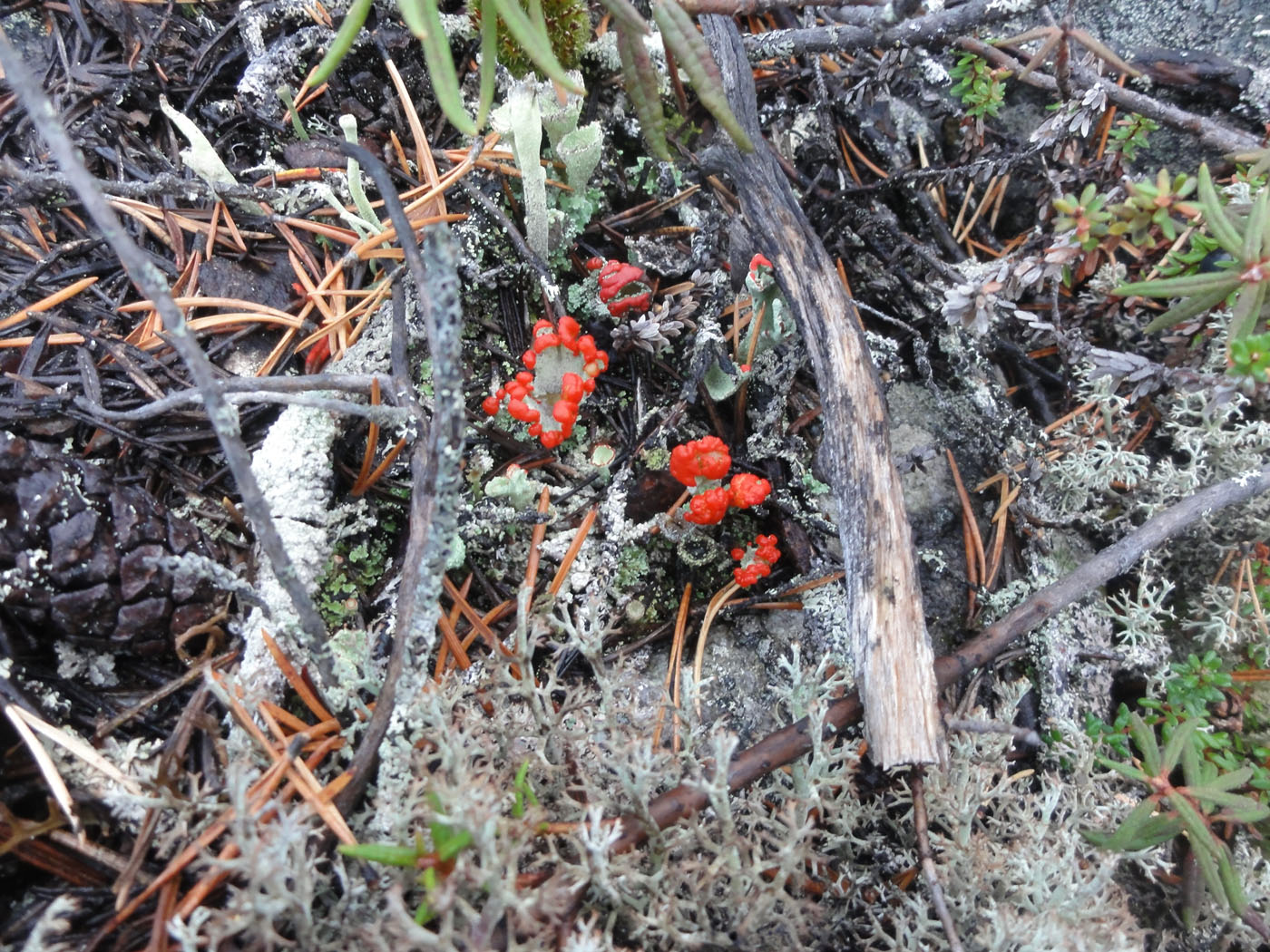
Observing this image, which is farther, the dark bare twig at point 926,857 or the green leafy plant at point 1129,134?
the green leafy plant at point 1129,134

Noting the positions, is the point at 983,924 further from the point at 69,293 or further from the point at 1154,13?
the point at 1154,13

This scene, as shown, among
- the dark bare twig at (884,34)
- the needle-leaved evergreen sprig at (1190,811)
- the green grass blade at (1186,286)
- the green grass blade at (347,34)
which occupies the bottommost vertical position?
the needle-leaved evergreen sprig at (1190,811)

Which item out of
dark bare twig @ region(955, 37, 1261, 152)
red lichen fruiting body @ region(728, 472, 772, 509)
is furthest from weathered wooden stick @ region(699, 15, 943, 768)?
dark bare twig @ region(955, 37, 1261, 152)

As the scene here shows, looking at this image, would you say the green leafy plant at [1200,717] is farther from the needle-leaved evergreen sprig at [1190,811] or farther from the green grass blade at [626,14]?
the green grass blade at [626,14]

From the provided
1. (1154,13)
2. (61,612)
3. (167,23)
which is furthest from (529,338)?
(1154,13)

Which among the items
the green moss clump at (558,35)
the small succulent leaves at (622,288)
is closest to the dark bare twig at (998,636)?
the small succulent leaves at (622,288)

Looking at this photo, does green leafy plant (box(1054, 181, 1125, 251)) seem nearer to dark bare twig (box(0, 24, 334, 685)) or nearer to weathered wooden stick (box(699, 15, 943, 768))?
weathered wooden stick (box(699, 15, 943, 768))
